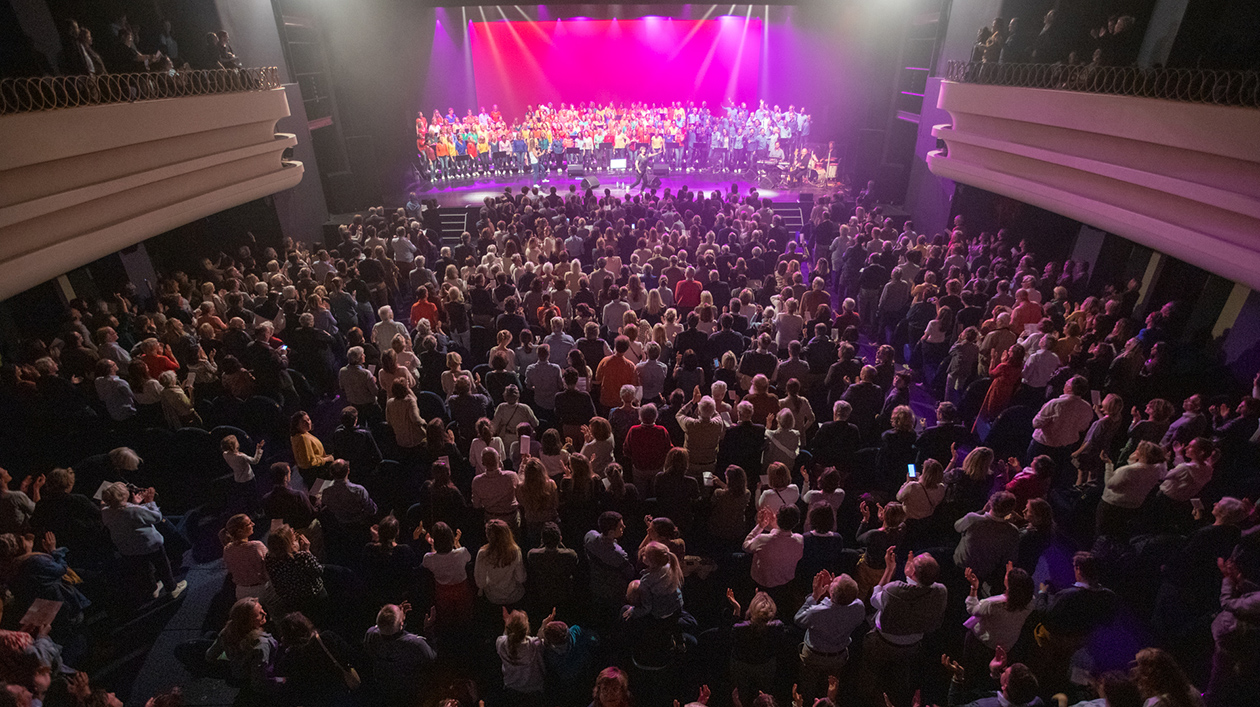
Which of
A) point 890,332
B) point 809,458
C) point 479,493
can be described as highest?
point 479,493

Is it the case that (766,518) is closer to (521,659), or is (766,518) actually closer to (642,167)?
(521,659)

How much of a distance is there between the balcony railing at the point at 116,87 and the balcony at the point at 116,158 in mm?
17

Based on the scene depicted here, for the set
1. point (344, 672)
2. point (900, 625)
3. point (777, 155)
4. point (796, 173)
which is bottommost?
point (796, 173)

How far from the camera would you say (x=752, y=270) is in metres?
9.82

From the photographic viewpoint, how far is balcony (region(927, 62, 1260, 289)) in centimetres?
633

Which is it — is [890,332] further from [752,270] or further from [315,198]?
[315,198]

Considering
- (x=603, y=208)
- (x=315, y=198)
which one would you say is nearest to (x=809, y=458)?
(x=603, y=208)

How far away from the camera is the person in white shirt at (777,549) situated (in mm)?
4105

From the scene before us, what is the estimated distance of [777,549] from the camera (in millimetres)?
4195

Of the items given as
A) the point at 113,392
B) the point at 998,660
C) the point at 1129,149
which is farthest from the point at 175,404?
the point at 1129,149

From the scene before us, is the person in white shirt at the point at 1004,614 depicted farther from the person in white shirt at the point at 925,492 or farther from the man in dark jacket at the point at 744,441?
the man in dark jacket at the point at 744,441

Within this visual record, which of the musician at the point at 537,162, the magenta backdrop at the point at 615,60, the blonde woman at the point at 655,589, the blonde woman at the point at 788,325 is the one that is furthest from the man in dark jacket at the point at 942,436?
the magenta backdrop at the point at 615,60

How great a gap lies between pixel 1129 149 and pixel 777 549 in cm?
781

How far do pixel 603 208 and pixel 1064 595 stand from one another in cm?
1042
